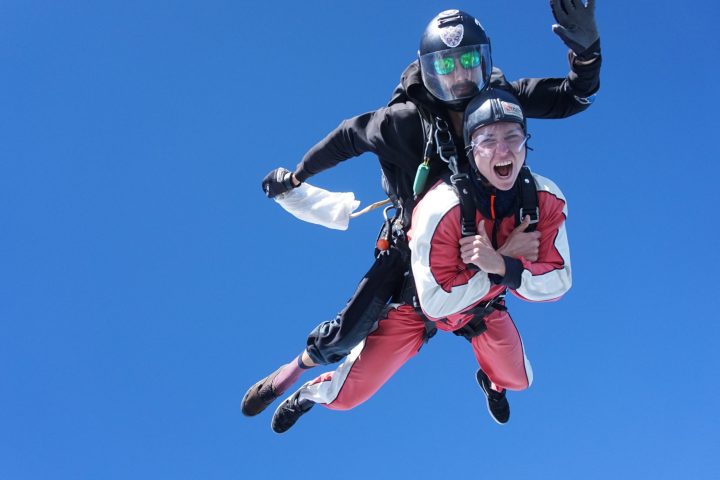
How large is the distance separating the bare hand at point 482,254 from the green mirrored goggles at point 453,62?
40.5 inches

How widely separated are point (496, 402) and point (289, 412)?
5.99 ft

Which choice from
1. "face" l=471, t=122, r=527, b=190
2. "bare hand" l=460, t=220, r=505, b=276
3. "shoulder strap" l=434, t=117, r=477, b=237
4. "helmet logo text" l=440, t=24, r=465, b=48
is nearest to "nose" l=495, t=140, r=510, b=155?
"face" l=471, t=122, r=527, b=190

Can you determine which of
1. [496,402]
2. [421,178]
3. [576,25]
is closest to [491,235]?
[421,178]

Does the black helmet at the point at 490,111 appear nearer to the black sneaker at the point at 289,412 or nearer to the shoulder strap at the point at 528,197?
the shoulder strap at the point at 528,197

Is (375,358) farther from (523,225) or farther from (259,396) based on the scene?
(523,225)

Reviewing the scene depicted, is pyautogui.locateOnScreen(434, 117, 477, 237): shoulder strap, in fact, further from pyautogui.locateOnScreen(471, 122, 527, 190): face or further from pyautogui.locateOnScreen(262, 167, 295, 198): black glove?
pyautogui.locateOnScreen(262, 167, 295, 198): black glove

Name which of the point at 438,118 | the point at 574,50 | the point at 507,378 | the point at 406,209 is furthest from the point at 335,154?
the point at 507,378

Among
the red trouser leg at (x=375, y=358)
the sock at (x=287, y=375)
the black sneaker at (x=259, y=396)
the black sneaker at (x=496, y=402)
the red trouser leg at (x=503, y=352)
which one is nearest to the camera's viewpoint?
the red trouser leg at (x=375, y=358)

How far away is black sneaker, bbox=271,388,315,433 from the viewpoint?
6.82 metres

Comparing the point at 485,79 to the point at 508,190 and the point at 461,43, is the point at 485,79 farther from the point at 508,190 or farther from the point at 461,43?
the point at 508,190

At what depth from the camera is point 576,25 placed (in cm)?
482

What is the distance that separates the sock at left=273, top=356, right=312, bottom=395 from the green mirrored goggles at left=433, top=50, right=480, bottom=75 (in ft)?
8.91

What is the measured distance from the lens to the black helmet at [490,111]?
452 centimetres

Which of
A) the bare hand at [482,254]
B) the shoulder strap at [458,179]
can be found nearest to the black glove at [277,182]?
the shoulder strap at [458,179]
